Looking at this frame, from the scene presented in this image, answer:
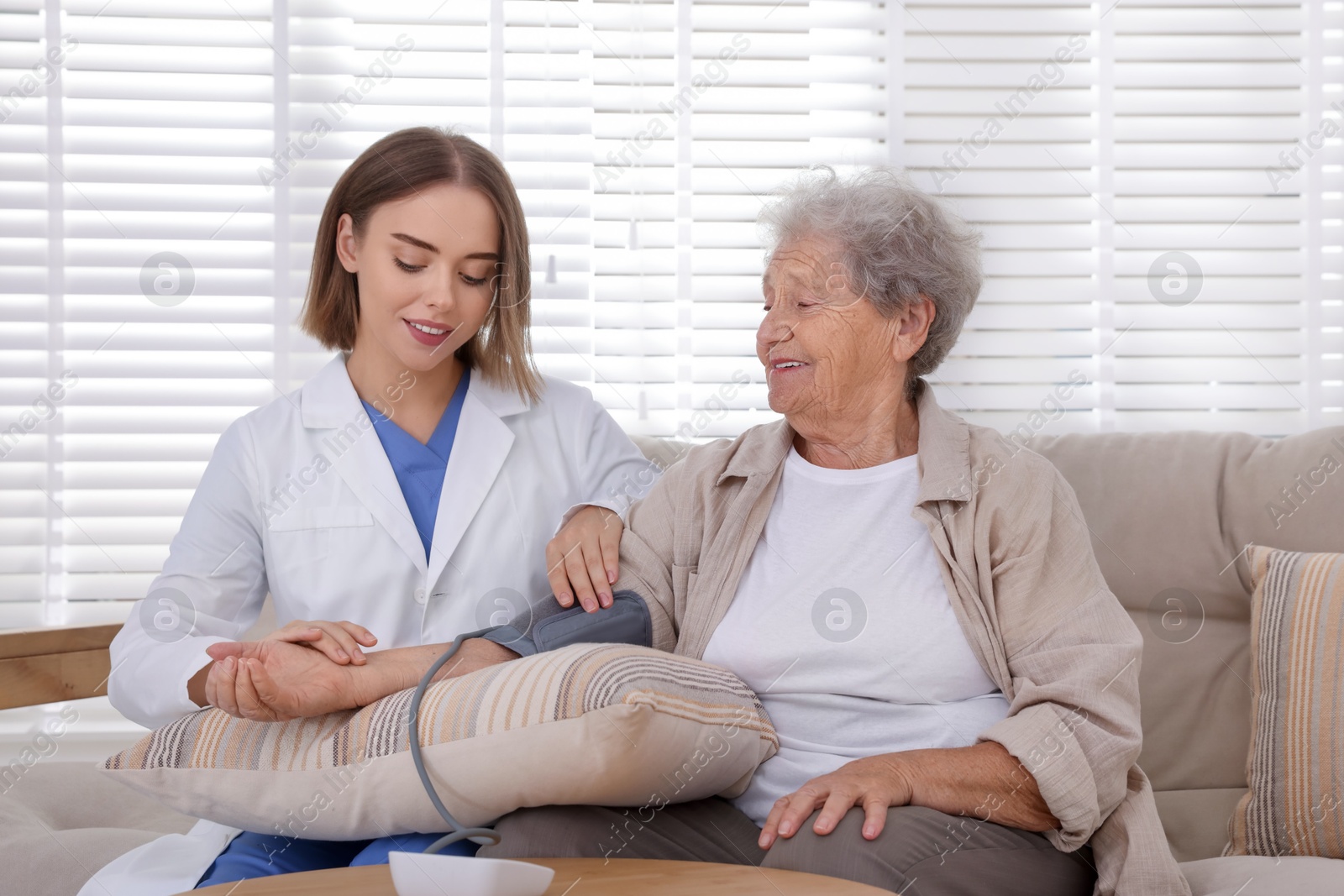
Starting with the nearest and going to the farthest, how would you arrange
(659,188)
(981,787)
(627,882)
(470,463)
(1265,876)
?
(627,882)
(981,787)
(1265,876)
(470,463)
(659,188)

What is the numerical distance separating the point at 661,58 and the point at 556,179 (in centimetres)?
37

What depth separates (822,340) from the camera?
1528 millimetres

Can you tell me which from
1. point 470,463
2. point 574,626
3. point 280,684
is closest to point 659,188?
point 470,463

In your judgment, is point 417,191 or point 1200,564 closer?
point 417,191

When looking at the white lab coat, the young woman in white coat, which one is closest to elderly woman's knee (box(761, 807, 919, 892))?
the young woman in white coat

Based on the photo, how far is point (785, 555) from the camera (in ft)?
4.97

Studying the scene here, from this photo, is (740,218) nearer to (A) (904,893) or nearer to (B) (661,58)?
(B) (661,58)

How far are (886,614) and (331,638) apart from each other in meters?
0.73

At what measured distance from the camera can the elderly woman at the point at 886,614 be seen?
1193mm

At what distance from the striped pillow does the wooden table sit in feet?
2.76

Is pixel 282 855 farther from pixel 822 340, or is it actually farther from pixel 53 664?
pixel 822 340

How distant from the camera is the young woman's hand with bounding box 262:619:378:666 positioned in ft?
4.09

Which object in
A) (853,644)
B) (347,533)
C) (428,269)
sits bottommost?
(853,644)

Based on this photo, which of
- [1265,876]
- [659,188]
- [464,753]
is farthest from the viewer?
[659,188]
